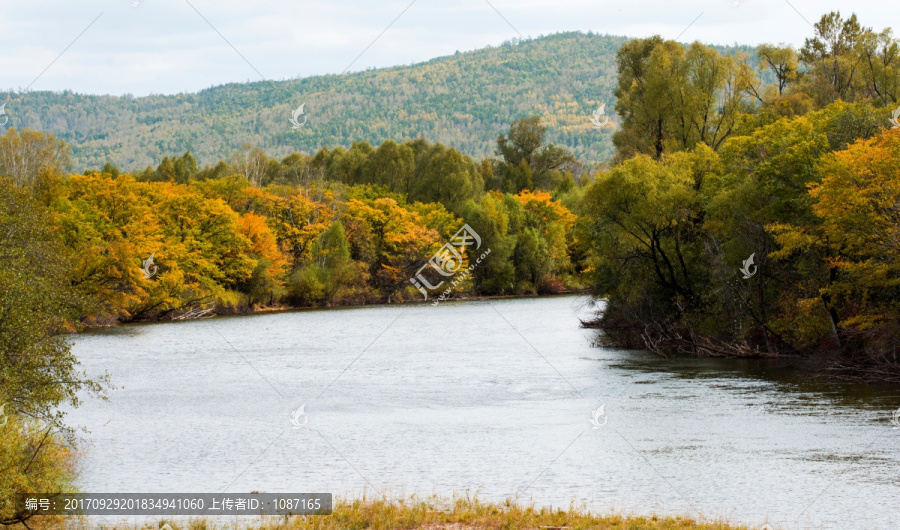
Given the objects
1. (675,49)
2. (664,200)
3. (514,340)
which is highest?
(675,49)

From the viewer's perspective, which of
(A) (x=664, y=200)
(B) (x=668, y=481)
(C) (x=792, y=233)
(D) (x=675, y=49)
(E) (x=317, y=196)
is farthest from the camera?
(E) (x=317, y=196)

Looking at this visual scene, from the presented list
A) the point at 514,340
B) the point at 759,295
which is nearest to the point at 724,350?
the point at 759,295

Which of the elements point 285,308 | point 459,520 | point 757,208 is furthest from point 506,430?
point 285,308

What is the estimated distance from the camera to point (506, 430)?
27.0 metres

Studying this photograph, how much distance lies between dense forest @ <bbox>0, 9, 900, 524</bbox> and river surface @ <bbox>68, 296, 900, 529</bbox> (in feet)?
9.56

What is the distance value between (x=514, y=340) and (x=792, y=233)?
780 inches

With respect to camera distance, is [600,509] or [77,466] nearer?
[600,509]

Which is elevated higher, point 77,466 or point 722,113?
point 722,113

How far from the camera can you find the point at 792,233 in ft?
122

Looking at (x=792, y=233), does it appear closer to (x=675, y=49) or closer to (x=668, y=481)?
(x=668, y=481)
